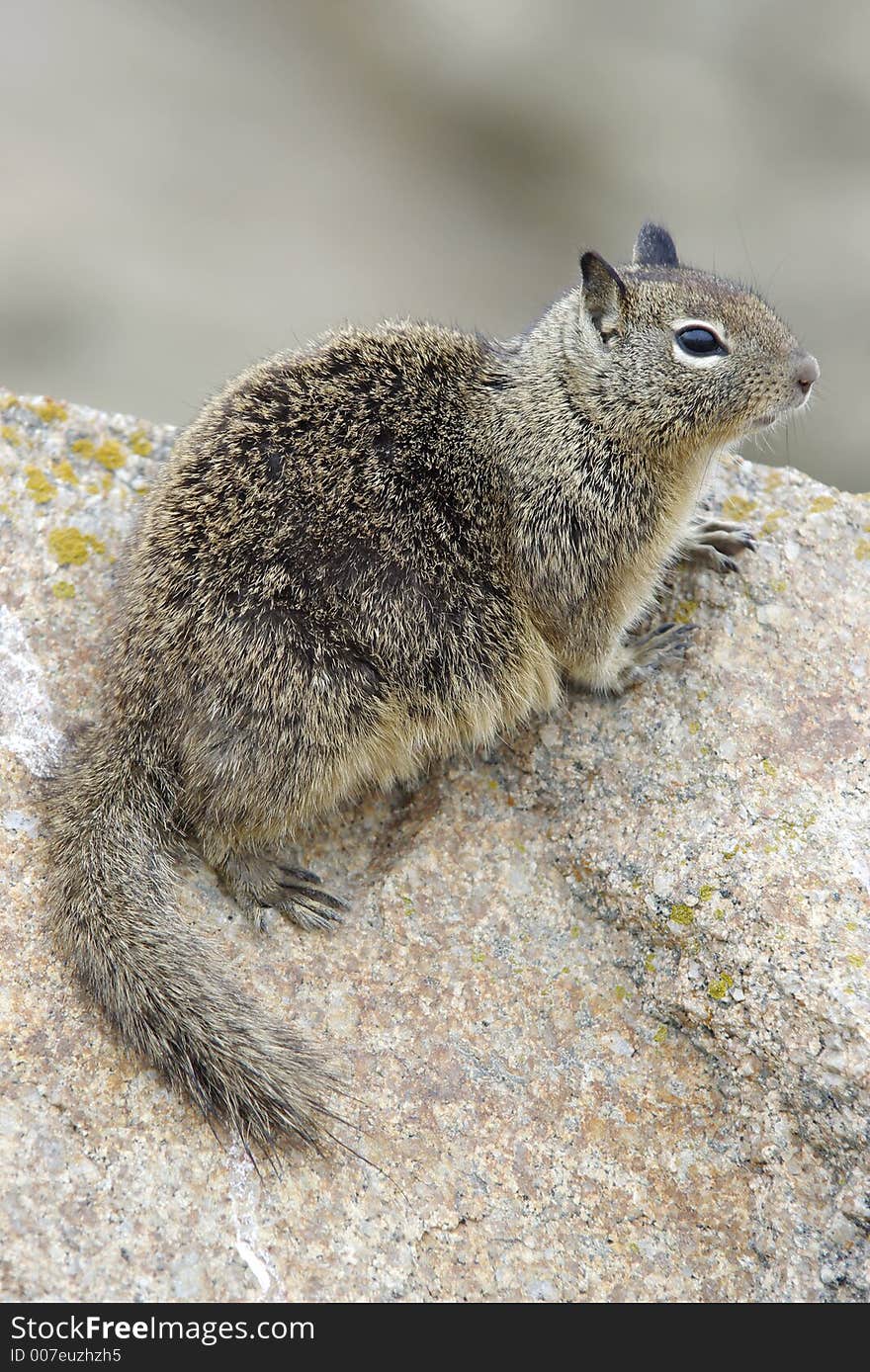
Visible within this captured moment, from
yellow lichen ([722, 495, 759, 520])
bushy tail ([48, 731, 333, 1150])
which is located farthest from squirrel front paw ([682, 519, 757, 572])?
bushy tail ([48, 731, 333, 1150])

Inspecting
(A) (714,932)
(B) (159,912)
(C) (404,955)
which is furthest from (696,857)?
(B) (159,912)

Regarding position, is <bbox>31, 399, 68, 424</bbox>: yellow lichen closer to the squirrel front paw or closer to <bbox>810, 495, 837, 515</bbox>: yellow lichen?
the squirrel front paw

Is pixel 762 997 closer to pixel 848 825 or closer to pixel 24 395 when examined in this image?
pixel 848 825

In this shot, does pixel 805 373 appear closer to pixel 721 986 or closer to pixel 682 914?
pixel 682 914

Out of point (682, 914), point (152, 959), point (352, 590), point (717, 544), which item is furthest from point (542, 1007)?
point (717, 544)

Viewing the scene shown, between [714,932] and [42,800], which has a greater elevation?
[714,932]

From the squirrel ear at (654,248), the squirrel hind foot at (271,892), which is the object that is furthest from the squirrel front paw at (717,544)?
the squirrel hind foot at (271,892)

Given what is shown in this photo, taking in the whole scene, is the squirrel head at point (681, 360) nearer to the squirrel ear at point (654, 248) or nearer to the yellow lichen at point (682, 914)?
the squirrel ear at point (654, 248)
